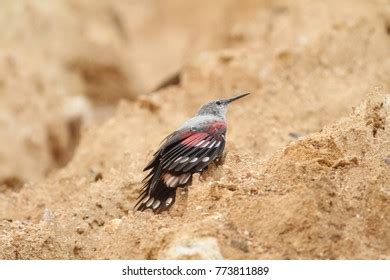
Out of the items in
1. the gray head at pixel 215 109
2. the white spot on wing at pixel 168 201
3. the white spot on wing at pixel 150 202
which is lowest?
the white spot on wing at pixel 168 201

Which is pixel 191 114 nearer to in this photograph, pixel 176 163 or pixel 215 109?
pixel 215 109

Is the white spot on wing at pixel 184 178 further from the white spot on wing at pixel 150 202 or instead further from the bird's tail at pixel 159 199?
the white spot on wing at pixel 150 202

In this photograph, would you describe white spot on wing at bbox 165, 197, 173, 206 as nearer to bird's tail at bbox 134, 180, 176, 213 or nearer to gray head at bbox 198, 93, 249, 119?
bird's tail at bbox 134, 180, 176, 213

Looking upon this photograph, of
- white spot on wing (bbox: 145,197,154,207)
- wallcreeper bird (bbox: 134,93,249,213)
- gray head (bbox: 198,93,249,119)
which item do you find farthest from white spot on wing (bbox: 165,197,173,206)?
gray head (bbox: 198,93,249,119)

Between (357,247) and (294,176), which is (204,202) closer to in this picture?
(294,176)

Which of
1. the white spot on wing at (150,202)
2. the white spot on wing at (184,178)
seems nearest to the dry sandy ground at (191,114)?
the white spot on wing at (184,178)

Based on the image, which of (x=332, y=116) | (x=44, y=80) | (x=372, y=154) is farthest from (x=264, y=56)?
(x=372, y=154)
